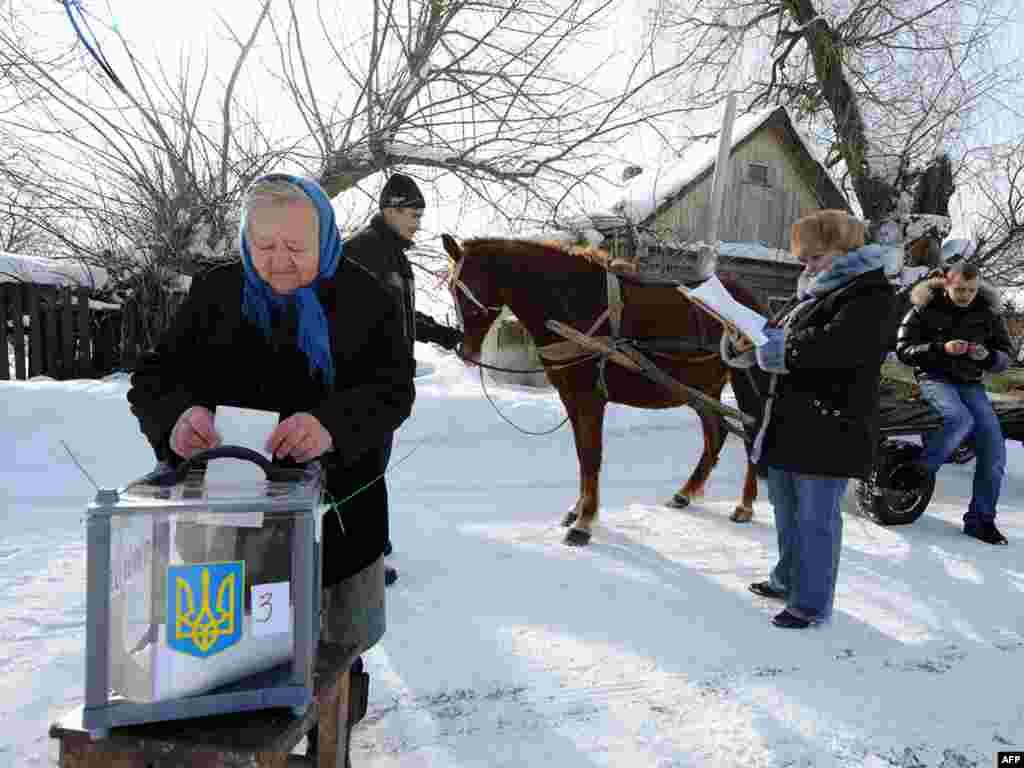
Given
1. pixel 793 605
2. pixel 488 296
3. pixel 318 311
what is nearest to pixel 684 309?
pixel 488 296

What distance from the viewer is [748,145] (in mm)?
13969

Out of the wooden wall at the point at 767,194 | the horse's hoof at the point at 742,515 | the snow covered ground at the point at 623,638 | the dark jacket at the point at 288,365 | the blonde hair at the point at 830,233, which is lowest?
the snow covered ground at the point at 623,638

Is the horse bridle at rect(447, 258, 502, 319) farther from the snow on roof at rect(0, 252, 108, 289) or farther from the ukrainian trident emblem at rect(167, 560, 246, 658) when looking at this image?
the snow on roof at rect(0, 252, 108, 289)

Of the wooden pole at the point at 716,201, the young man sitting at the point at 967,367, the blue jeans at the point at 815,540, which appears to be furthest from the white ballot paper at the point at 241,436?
the wooden pole at the point at 716,201

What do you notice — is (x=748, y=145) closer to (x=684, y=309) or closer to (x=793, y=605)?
(x=684, y=309)

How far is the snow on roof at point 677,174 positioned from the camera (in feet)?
35.3

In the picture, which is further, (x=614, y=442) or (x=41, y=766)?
(x=614, y=442)

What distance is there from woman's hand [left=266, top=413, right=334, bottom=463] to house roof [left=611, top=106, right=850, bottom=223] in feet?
31.2

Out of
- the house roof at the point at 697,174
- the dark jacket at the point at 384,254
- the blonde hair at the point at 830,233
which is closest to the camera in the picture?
the blonde hair at the point at 830,233

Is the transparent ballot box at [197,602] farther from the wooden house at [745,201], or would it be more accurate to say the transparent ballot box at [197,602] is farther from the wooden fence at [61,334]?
the wooden house at [745,201]

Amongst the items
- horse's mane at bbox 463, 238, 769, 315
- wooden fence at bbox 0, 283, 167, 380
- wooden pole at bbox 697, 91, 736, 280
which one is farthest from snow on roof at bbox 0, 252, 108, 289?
wooden pole at bbox 697, 91, 736, 280

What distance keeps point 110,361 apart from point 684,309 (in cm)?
690

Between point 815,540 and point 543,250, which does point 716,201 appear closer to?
point 543,250

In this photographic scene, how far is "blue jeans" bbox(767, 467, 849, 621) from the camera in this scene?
269 cm
